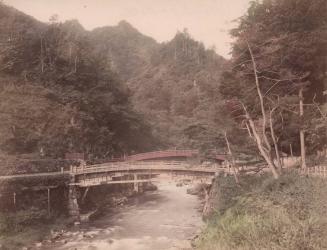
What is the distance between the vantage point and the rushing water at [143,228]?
2769cm

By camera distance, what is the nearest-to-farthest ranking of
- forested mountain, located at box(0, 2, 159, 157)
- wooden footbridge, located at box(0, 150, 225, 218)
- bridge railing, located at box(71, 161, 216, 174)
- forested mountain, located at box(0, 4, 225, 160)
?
1. wooden footbridge, located at box(0, 150, 225, 218)
2. bridge railing, located at box(71, 161, 216, 174)
3. forested mountain, located at box(0, 4, 225, 160)
4. forested mountain, located at box(0, 2, 159, 157)

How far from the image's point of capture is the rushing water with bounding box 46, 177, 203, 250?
2769 cm

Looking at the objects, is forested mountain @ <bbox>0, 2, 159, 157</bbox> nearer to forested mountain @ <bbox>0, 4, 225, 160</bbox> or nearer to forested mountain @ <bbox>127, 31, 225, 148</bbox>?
forested mountain @ <bbox>0, 4, 225, 160</bbox>

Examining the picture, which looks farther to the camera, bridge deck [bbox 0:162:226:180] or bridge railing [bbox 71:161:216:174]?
bridge railing [bbox 71:161:216:174]

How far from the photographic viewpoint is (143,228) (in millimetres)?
32500

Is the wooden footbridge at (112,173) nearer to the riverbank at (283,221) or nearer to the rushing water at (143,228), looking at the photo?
the rushing water at (143,228)

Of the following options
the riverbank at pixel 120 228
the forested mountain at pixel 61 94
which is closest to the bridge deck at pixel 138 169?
the riverbank at pixel 120 228

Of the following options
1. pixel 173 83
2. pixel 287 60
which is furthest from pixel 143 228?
pixel 173 83

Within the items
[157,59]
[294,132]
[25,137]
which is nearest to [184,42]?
[157,59]

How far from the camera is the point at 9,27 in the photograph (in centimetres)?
4850

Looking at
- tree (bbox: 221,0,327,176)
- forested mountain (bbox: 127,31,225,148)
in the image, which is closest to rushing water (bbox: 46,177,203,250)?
tree (bbox: 221,0,327,176)

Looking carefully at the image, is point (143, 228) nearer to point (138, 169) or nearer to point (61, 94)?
point (138, 169)

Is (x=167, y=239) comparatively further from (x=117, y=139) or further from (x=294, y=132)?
(x=117, y=139)

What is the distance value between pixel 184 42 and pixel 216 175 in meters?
91.7
